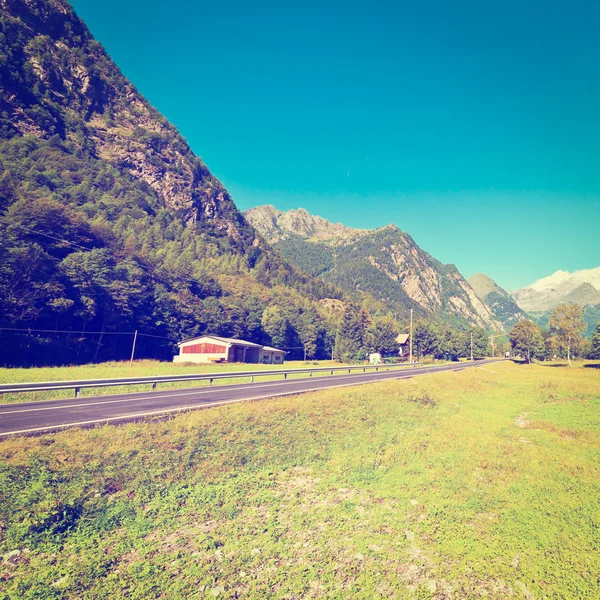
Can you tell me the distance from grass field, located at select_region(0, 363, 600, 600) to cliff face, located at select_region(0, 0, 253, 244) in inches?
5722

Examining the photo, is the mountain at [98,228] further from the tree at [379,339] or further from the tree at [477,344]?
the tree at [477,344]

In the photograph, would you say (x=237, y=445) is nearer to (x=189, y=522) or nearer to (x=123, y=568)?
(x=189, y=522)

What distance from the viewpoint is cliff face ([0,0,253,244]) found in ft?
405

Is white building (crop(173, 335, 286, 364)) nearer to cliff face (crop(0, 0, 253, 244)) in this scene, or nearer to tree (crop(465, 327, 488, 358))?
cliff face (crop(0, 0, 253, 244))

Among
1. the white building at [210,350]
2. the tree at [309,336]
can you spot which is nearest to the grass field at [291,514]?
the white building at [210,350]

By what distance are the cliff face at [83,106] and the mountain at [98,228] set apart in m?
0.65

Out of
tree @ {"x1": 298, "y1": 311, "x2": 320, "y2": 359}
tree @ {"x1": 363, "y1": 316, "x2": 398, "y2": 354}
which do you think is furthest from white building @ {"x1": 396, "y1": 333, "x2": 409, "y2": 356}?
tree @ {"x1": 298, "y1": 311, "x2": 320, "y2": 359}

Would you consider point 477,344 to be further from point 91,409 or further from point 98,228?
point 91,409

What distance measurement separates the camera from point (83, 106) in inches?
6127

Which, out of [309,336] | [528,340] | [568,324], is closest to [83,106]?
[309,336]

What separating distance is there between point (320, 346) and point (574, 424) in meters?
95.8

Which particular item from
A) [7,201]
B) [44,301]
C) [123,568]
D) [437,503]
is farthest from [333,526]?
[7,201]

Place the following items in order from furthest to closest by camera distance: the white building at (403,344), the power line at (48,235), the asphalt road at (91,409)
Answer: the white building at (403,344) → the power line at (48,235) → the asphalt road at (91,409)

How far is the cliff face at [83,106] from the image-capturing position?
123m
